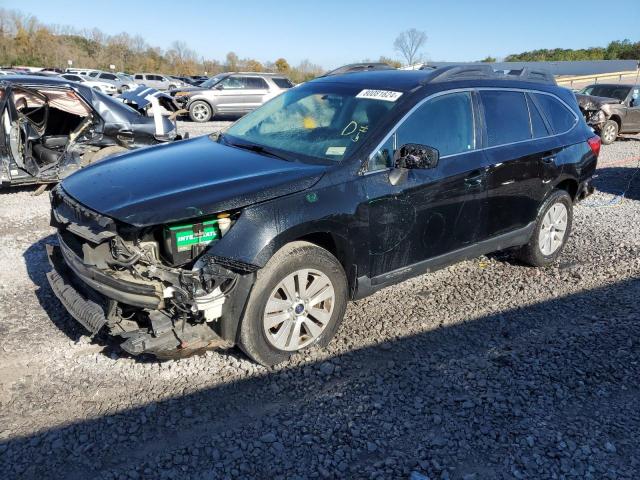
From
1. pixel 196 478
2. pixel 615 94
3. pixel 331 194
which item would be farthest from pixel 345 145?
pixel 615 94

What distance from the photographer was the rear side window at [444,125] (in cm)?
391

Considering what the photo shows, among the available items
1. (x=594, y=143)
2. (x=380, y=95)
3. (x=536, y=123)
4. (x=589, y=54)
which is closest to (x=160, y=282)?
(x=380, y=95)

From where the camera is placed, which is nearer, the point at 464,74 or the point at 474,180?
the point at 474,180

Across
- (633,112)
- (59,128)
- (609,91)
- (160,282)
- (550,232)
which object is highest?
(609,91)

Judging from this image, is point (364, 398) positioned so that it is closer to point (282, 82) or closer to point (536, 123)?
point (536, 123)

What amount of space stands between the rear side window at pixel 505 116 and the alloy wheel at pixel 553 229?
0.94 metres

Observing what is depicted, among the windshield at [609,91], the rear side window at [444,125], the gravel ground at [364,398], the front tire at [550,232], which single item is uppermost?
the windshield at [609,91]

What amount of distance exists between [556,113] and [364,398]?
3.67 m

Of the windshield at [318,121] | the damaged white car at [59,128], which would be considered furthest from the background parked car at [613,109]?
the windshield at [318,121]

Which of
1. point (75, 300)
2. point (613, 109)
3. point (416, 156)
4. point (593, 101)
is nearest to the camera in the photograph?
point (75, 300)

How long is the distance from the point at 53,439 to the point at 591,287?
4.68m

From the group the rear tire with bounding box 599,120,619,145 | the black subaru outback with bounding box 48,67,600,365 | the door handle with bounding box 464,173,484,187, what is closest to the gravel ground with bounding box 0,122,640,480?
the black subaru outback with bounding box 48,67,600,365

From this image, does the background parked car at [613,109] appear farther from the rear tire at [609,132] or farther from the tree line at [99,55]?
the tree line at [99,55]

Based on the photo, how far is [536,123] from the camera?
16.3 feet
